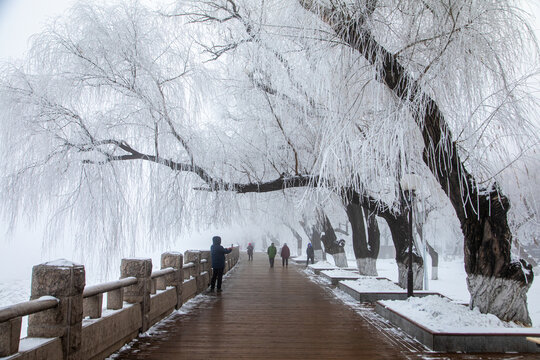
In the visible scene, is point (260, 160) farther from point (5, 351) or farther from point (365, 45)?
point (5, 351)

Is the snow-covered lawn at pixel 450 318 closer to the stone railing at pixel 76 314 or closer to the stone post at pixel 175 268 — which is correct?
the stone railing at pixel 76 314

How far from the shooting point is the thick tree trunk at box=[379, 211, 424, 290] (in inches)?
523

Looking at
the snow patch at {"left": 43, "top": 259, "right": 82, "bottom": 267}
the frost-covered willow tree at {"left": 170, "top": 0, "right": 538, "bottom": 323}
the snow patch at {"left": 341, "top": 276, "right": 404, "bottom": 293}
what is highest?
the frost-covered willow tree at {"left": 170, "top": 0, "right": 538, "bottom": 323}

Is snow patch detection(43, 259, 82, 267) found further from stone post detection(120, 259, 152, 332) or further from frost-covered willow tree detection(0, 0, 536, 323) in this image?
frost-covered willow tree detection(0, 0, 536, 323)

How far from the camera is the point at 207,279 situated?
15.2 m

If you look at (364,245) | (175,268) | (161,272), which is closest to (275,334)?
(161,272)

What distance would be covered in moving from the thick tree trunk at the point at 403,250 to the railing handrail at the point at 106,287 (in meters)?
8.31

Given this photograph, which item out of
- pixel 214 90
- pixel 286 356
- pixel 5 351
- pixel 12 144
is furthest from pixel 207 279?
pixel 5 351

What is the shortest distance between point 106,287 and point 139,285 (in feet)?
5.14

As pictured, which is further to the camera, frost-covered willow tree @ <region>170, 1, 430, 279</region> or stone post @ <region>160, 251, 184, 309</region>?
stone post @ <region>160, 251, 184, 309</region>

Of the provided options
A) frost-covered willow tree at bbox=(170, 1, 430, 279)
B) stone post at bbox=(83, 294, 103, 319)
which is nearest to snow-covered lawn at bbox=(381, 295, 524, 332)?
frost-covered willow tree at bbox=(170, 1, 430, 279)

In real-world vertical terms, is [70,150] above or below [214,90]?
below

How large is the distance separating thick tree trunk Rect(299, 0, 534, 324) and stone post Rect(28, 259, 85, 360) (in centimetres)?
515

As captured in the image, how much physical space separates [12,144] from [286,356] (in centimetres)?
689
